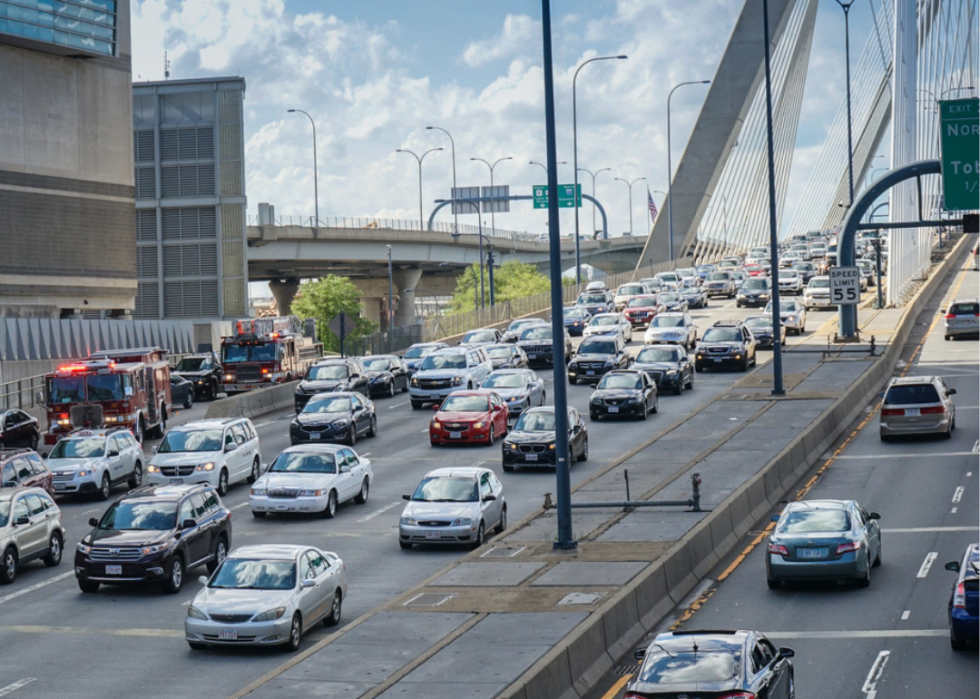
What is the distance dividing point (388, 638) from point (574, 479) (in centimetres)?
1467

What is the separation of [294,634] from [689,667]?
298 inches

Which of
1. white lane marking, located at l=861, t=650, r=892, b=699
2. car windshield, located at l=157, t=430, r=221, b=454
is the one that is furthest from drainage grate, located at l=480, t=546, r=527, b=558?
car windshield, located at l=157, t=430, r=221, b=454

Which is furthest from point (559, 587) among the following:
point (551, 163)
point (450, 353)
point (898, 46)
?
point (898, 46)

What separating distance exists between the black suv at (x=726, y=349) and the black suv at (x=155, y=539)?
30.0 metres

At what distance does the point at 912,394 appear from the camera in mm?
37812

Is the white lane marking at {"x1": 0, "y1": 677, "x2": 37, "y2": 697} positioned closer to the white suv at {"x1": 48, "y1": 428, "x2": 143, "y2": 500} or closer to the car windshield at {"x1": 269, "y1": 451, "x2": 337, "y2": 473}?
the car windshield at {"x1": 269, "y1": 451, "x2": 337, "y2": 473}

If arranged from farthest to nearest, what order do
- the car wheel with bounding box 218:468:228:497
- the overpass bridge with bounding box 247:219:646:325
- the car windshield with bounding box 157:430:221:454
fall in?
1. the overpass bridge with bounding box 247:219:646:325
2. the car windshield with bounding box 157:430:221:454
3. the car wheel with bounding box 218:468:228:497

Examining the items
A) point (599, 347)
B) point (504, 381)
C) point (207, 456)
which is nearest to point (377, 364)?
point (599, 347)

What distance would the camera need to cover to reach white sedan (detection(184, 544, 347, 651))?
20.0 metres

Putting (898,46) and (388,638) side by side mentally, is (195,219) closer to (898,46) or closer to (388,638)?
(898,46)

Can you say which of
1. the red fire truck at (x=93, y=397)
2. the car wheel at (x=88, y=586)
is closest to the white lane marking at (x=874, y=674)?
the car wheel at (x=88, y=586)

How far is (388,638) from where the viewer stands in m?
19.1

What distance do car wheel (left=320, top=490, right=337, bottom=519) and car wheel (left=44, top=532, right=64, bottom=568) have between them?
5337mm

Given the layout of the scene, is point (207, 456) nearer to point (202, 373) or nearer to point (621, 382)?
point (621, 382)
